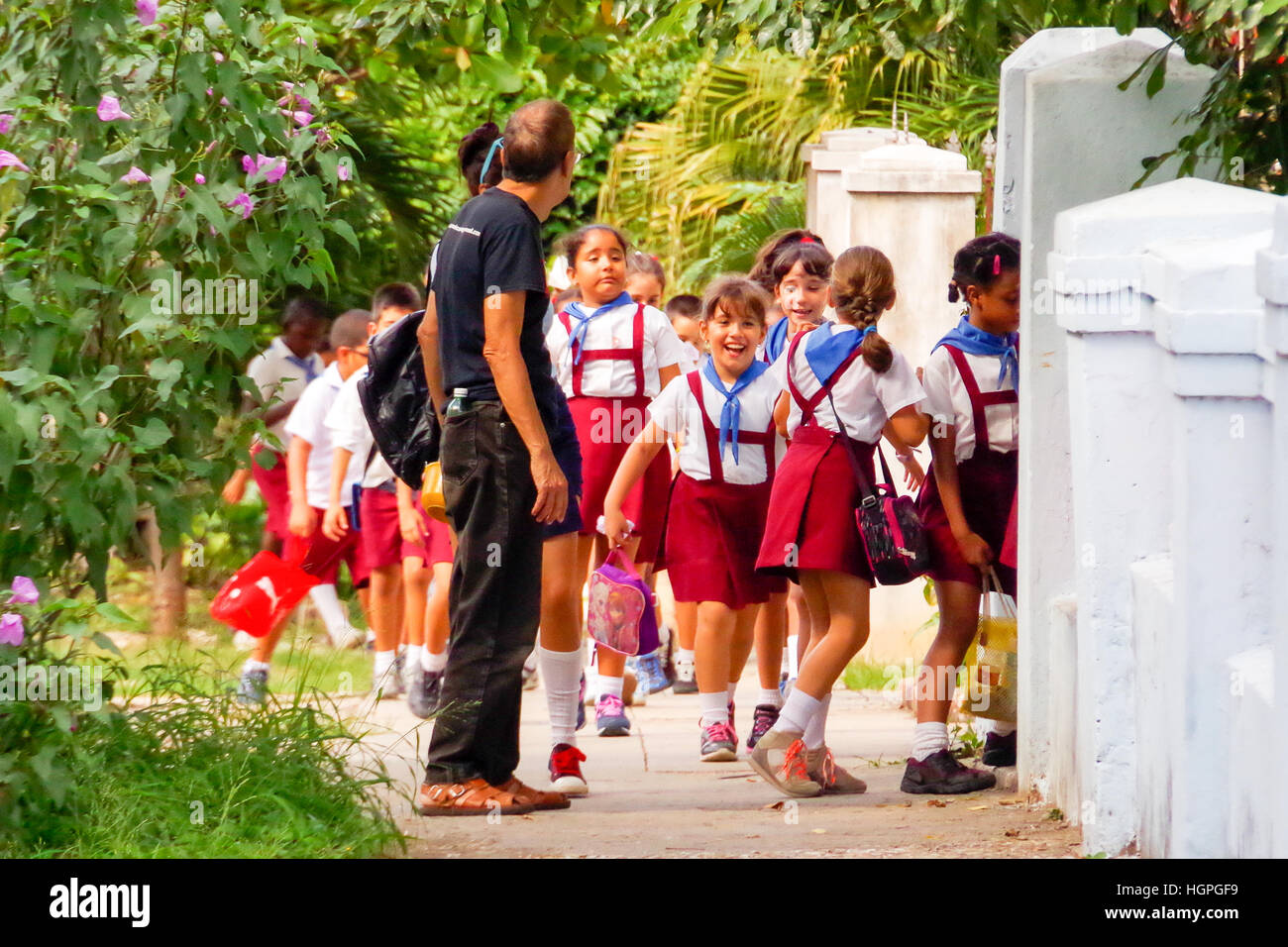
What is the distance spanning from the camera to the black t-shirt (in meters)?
5.68

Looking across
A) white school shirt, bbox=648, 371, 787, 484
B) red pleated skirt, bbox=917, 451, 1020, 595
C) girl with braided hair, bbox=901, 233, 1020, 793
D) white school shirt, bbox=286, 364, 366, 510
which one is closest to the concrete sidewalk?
girl with braided hair, bbox=901, 233, 1020, 793

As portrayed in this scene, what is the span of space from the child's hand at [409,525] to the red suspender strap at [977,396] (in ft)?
10.5

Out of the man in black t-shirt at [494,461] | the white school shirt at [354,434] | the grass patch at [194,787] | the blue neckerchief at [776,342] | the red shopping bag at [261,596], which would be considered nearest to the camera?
the grass patch at [194,787]

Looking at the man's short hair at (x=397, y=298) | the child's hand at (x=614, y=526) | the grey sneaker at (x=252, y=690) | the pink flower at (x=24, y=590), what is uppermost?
the man's short hair at (x=397, y=298)

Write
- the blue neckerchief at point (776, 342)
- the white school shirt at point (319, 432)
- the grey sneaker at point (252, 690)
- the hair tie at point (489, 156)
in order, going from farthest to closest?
1. the white school shirt at point (319, 432)
2. the blue neckerchief at point (776, 342)
3. the hair tie at point (489, 156)
4. the grey sneaker at point (252, 690)

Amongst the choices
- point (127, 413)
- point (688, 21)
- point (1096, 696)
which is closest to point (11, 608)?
point (127, 413)

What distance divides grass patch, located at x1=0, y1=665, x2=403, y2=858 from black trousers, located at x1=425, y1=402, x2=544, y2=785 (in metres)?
0.38

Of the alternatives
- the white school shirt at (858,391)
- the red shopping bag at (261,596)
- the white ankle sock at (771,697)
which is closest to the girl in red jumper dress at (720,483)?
the white ankle sock at (771,697)

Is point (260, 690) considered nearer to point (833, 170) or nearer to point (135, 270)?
point (135, 270)

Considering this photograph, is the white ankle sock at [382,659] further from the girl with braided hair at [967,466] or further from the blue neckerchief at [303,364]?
the girl with braided hair at [967,466]

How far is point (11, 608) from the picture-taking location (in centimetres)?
457

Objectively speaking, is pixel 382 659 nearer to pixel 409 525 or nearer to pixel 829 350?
pixel 409 525

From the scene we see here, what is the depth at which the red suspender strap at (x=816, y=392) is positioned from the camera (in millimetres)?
6355

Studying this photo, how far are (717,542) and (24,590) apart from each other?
3366 mm
